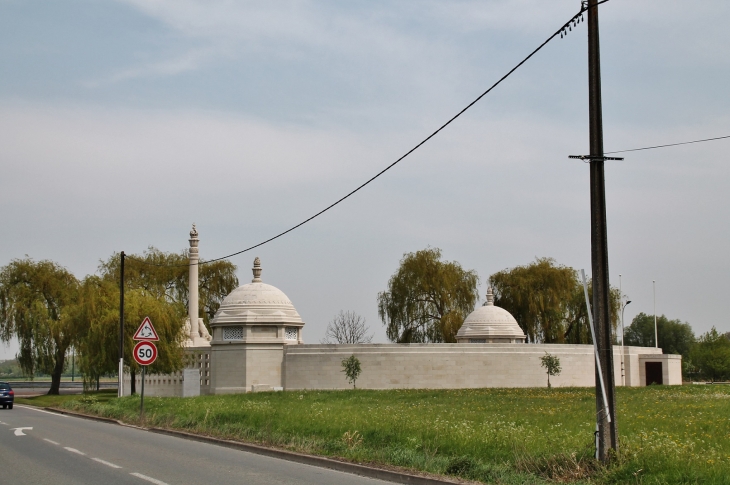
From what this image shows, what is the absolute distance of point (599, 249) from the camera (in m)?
12.8

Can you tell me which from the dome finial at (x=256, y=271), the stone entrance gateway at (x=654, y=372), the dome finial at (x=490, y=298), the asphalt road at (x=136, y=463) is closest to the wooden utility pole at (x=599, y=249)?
the asphalt road at (x=136, y=463)

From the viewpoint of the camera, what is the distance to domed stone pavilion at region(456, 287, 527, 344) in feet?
191

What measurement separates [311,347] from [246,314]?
3.98 meters

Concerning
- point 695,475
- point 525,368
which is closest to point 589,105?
point 695,475

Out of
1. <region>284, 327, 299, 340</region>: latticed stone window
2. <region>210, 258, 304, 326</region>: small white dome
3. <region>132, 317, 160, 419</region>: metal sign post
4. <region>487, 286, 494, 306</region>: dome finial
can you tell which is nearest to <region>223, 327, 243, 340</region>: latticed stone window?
<region>210, 258, 304, 326</region>: small white dome

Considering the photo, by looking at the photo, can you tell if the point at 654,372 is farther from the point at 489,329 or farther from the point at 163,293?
the point at 163,293

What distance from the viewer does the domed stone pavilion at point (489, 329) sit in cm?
5816

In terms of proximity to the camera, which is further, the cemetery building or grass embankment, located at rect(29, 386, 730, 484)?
the cemetery building

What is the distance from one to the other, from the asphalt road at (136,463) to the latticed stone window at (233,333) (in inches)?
1016

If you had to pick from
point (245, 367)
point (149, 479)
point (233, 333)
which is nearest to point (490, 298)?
point (233, 333)

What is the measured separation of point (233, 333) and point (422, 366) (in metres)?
10.6

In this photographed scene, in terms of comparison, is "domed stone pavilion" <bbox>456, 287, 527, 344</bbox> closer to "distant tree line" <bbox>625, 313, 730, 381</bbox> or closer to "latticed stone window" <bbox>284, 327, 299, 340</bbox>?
"latticed stone window" <bbox>284, 327, 299, 340</bbox>

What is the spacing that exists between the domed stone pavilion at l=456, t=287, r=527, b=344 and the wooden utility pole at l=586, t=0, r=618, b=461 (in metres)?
45.4

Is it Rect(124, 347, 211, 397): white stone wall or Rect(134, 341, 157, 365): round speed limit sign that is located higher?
Rect(134, 341, 157, 365): round speed limit sign
